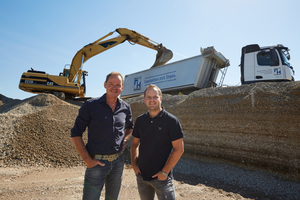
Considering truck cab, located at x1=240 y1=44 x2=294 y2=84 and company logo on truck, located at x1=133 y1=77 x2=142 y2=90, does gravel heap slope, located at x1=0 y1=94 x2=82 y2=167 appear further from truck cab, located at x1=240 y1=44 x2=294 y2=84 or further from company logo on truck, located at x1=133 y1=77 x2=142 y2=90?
truck cab, located at x1=240 y1=44 x2=294 y2=84

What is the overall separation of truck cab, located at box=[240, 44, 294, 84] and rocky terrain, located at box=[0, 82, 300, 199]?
5.06 ft

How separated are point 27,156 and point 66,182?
8.20 ft

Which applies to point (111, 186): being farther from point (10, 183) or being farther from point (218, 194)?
point (10, 183)

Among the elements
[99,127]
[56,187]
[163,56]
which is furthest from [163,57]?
[99,127]

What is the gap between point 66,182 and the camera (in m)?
4.85

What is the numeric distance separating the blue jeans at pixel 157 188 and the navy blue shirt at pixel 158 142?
0.30 feet

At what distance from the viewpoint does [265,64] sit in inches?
300

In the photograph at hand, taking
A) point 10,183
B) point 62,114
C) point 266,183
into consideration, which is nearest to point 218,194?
point 266,183

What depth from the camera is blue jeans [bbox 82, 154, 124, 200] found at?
2.14 m

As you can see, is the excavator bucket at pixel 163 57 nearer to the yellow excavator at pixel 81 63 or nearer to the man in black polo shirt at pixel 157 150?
the yellow excavator at pixel 81 63

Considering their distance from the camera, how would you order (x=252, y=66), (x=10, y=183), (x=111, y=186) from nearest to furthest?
(x=111, y=186) < (x=10, y=183) < (x=252, y=66)

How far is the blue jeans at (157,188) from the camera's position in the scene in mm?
1966

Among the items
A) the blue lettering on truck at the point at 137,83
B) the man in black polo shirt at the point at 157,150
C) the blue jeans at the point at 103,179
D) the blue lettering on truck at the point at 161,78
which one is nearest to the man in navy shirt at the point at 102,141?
the blue jeans at the point at 103,179

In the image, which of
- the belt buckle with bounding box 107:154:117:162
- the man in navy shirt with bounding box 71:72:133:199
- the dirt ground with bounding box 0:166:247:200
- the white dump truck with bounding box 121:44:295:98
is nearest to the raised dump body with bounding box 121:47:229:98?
the white dump truck with bounding box 121:44:295:98
